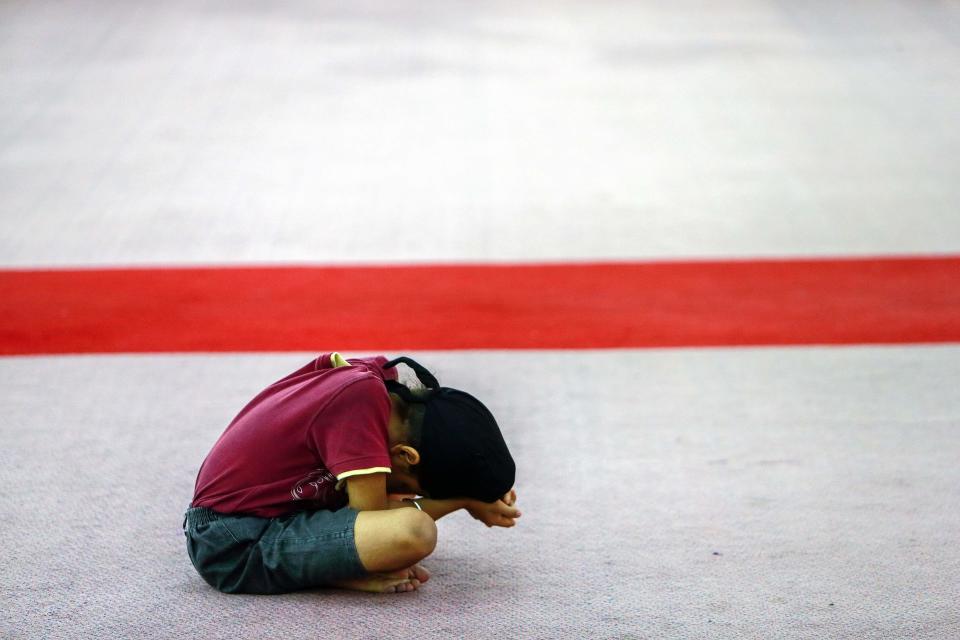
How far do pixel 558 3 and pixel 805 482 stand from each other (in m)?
5.26

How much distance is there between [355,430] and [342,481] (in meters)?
0.13

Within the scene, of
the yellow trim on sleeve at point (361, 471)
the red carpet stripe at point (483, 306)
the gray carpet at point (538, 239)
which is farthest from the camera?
the red carpet stripe at point (483, 306)

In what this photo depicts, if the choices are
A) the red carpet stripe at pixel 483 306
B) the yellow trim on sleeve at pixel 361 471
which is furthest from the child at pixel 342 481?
the red carpet stripe at pixel 483 306

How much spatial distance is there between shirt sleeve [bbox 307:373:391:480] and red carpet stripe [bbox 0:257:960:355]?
158 cm

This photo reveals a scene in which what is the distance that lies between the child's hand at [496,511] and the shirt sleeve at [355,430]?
0.22 metres

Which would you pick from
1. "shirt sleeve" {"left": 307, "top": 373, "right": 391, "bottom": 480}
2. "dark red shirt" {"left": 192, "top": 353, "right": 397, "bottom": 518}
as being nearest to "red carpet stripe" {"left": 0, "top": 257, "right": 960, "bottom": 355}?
"dark red shirt" {"left": 192, "top": 353, "right": 397, "bottom": 518}

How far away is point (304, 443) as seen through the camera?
6.49 ft

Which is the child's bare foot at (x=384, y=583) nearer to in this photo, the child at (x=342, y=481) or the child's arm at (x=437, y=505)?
the child at (x=342, y=481)

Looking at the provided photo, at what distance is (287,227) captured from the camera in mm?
4637

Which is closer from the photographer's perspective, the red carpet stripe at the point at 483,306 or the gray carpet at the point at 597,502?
the gray carpet at the point at 597,502

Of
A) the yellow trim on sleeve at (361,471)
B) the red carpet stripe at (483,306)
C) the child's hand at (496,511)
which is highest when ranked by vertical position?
the yellow trim on sleeve at (361,471)

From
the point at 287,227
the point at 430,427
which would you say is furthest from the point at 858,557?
the point at 287,227

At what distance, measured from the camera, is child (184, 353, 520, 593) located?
1941 mm

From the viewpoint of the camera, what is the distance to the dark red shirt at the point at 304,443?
75.6 inches
